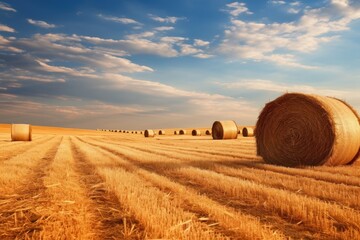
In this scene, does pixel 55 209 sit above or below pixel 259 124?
below

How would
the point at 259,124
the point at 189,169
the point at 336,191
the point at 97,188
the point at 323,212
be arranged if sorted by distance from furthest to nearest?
the point at 259,124 < the point at 189,169 < the point at 97,188 < the point at 336,191 < the point at 323,212

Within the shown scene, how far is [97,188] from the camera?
22.5ft

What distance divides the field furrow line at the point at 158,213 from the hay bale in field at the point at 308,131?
5.69 metres

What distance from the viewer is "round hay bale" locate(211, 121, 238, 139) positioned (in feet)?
100

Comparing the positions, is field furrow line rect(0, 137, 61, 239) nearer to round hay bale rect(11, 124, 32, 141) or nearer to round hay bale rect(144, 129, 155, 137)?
round hay bale rect(11, 124, 32, 141)

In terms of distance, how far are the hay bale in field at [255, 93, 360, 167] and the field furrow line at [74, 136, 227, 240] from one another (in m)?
5.69

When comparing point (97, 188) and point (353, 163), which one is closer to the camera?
point (97, 188)

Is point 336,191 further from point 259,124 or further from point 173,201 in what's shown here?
point 259,124

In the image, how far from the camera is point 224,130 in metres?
30.3

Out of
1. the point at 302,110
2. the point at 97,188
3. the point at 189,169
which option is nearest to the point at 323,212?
the point at 97,188

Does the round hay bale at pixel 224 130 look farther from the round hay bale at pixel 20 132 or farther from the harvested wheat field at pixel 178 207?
the harvested wheat field at pixel 178 207

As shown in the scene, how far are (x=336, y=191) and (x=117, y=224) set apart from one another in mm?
3678

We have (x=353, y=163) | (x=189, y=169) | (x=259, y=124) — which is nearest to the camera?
(x=189, y=169)

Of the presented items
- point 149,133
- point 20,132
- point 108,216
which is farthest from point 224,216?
point 149,133
